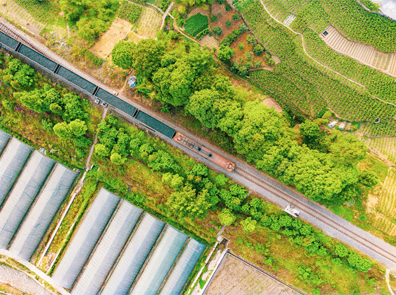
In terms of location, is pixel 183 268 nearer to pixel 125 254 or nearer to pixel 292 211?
pixel 125 254

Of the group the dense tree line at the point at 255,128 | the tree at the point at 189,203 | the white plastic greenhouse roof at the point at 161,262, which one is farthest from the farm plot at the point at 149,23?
the white plastic greenhouse roof at the point at 161,262

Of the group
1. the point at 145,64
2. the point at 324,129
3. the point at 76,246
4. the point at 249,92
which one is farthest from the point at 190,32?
the point at 76,246

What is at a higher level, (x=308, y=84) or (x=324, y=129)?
(x=308, y=84)

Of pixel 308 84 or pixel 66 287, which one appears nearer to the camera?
pixel 308 84

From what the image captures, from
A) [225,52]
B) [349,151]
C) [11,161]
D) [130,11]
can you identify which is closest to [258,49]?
Result: [225,52]

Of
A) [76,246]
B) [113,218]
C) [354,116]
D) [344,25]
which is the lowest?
[76,246]

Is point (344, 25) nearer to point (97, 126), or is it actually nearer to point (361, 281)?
point (361, 281)
